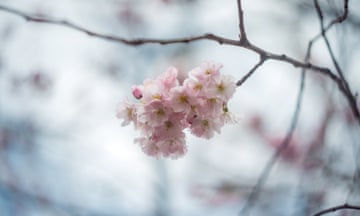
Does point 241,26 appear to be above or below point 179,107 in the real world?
above

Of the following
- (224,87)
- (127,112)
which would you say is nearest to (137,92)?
(127,112)

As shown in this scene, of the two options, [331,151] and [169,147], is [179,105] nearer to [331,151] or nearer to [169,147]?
[169,147]

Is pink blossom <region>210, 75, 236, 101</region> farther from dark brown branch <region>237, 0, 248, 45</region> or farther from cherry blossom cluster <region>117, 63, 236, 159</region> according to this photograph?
dark brown branch <region>237, 0, 248, 45</region>

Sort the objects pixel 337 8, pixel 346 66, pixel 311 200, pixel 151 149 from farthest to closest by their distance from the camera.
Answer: pixel 311 200
pixel 346 66
pixel 337 8
pixel 151 149

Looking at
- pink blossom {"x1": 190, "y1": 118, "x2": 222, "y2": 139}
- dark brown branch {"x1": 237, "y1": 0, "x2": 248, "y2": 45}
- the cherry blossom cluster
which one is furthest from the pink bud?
dark brown branch {"x1": 237, "y1": 0, "x2": 248, "y2": 45}

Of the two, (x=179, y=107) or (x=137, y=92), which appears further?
(x=137, y=92)

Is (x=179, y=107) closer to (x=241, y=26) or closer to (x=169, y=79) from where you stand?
(x=169, y=79)

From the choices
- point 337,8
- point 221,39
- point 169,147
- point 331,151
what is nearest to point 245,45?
point 221,39

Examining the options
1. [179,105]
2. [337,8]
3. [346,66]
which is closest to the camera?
[179,105]
